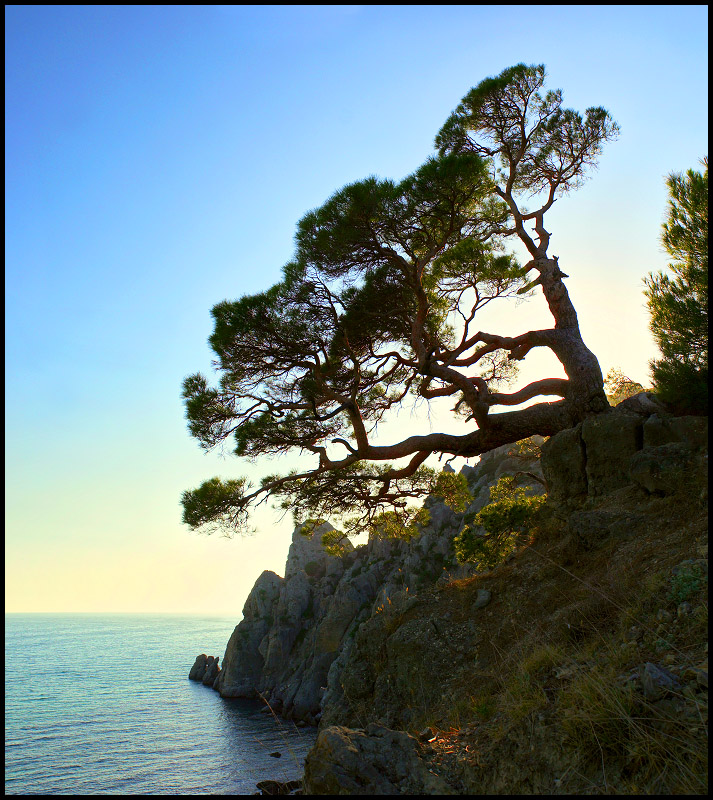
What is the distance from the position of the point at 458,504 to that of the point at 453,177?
6.95 meters

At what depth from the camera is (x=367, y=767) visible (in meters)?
3.57

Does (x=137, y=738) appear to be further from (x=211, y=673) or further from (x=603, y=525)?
(x=603, y=525)

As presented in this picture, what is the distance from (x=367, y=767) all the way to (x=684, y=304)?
7.36 meters

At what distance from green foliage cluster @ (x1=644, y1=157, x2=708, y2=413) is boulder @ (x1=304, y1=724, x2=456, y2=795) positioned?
6341mm

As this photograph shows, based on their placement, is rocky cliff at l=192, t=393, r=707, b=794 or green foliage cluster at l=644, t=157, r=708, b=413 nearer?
rocky cliff at l=192, t=393, r=707, b=794

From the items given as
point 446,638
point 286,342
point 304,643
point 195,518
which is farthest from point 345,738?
point 304,643

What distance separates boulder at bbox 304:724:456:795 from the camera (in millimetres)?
3482

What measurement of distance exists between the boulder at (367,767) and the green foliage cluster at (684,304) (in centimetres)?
634

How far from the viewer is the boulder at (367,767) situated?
3.48 m

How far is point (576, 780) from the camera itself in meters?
3.17

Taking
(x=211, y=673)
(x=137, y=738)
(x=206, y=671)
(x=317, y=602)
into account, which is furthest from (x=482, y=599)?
(x=206, y=671)

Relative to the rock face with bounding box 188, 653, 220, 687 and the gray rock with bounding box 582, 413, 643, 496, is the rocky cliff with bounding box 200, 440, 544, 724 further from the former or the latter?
the gray rock with bounding box 582, 413, 643, 496

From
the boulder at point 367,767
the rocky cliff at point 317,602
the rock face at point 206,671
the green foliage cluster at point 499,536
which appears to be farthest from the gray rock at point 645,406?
the rock face at point 206,671

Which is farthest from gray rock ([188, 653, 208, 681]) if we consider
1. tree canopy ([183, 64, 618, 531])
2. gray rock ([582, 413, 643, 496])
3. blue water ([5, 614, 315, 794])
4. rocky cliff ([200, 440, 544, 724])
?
gray rock ([582, 413, 643, 496])
